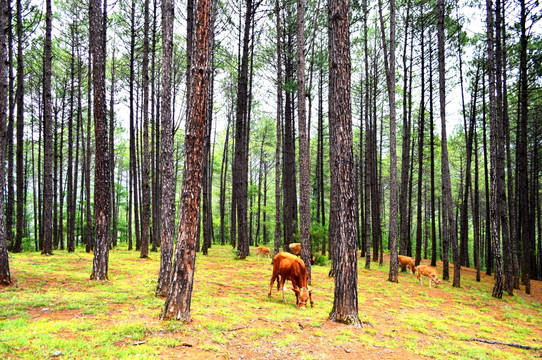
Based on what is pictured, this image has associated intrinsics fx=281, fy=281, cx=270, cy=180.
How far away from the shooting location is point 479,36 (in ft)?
56.9

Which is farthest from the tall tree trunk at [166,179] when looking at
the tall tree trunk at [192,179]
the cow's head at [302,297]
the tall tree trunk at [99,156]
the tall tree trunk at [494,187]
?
the tall tree trunk at [494,187]

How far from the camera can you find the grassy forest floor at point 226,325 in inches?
169

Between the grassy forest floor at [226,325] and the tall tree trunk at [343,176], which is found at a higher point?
the tall tree trunk at [343,176]

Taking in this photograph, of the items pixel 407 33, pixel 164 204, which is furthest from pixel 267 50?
pixel 164 204

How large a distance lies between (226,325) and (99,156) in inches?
255

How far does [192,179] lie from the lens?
537 cm

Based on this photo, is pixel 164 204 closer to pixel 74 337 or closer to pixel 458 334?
pixel 74 337

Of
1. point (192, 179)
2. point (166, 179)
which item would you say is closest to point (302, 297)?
point (192, 179)

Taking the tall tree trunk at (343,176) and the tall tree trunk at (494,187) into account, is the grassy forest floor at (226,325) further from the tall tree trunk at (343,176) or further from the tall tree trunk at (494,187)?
the tall tree trunk at (494,187)

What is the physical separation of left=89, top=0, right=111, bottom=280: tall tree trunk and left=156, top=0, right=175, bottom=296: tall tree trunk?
227 centimetres

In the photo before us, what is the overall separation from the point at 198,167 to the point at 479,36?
20.5 meters

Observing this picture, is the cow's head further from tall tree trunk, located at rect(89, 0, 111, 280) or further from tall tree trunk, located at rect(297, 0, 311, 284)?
tall tree trunk, located at rect(89, 0, 111, 280)

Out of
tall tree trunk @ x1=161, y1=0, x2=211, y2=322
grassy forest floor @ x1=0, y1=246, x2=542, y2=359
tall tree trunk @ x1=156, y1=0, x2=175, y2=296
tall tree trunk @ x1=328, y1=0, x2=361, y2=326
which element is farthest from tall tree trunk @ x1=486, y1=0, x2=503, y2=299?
tall tree trunk @ x1=156, y1=0, x2=175, y2=296

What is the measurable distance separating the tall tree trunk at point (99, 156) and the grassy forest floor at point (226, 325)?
900mm
